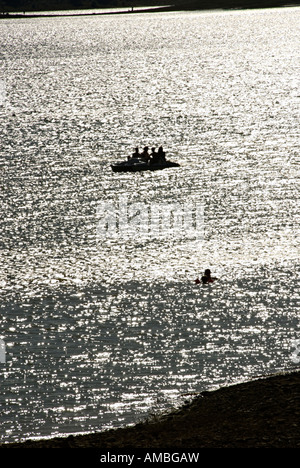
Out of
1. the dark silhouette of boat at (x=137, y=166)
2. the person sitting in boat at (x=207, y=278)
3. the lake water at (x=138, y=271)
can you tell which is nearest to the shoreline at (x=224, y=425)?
the lake water at (x=138, y=271)

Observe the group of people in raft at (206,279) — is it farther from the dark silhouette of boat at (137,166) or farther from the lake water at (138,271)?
the dark silhouette of boat at (137,166)

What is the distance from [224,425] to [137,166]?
56.5 m

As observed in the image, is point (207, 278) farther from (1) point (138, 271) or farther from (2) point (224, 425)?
(2) point (224, 425)

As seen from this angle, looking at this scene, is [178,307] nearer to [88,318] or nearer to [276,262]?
[88,318]

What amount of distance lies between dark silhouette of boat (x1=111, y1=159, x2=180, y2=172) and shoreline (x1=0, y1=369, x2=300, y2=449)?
167 feet

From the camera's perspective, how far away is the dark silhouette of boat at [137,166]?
3282 inches

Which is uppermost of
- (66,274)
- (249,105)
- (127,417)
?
(249,105)

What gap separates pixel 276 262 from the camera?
53.7 metres

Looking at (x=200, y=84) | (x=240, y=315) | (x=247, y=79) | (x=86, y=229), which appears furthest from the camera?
(x=247, y=79)

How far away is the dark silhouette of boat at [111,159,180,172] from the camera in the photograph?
83.4m

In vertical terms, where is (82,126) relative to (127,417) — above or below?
above

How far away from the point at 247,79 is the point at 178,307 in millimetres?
151367

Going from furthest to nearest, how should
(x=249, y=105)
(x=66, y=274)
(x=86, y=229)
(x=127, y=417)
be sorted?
(x=249, y=105), (x=86, y=229), (x=66, y=274), (x=127, y=417)

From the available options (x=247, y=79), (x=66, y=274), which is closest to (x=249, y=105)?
(x=247, y=79)
